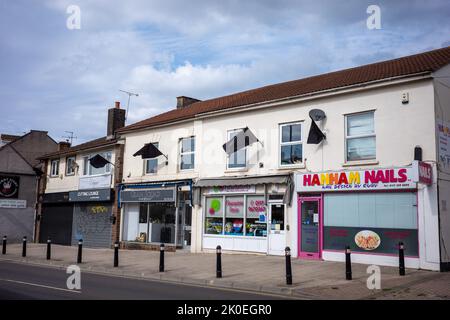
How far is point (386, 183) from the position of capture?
15.5m

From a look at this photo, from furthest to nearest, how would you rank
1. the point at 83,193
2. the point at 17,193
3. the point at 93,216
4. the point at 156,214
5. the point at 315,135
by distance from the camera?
the point at 17,193 → the point at 83,193 → the point at 93,216 → the point at 156,214 → the point at 315,135

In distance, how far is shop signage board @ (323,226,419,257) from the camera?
15.1 m

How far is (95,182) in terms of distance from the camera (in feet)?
89.5

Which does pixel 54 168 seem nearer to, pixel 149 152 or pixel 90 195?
pixel 90 195

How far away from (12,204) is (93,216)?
27.9ft

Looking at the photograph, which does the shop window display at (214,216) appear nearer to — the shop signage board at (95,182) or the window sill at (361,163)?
the window sill at (361,163)

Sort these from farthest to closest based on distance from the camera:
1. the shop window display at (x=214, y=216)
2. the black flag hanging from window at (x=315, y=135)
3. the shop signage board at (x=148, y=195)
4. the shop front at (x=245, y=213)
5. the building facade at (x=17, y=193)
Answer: the building facade at (x=17, y=193) < the shop signage board at (x=148, y=195) < the shop window display at (x=214, y=216) < the shop front at (x=245, y=213) < the black flag hanging from window at (x=315, y=135)

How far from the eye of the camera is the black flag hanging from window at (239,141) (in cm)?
2000

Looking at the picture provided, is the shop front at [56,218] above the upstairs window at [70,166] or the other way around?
the other way around

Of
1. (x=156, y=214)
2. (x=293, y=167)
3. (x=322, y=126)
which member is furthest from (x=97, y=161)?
(x=322, y=126)

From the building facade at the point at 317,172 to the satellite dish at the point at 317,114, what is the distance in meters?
0.09

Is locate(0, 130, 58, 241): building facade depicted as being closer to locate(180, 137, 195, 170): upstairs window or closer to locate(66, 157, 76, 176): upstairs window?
locate(66, 157, 76, 176): upstairs window

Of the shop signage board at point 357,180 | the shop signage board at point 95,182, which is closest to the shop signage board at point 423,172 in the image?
the shop signage board at point 357,180
